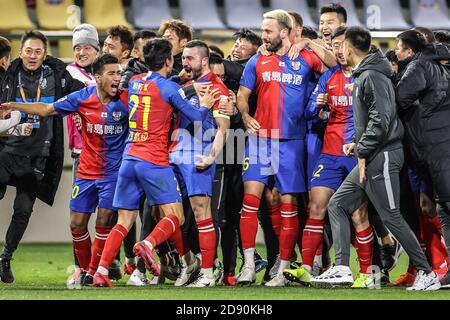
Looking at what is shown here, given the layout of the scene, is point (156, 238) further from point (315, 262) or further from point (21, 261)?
point (21, 261)

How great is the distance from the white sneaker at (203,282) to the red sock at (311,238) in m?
0.77

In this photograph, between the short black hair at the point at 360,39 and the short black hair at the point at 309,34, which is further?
the short black hair at the point at 309,34

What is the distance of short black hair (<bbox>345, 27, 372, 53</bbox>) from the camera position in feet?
25.9

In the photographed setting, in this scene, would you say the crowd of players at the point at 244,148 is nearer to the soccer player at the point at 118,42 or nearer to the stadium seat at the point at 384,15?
the soccer player at the point at 118,42

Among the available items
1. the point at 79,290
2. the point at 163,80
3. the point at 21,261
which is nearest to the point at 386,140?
the point at 163,80

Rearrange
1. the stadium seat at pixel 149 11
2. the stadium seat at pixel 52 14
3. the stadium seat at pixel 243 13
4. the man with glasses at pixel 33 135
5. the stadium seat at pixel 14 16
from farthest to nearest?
1. the stadium seat at pixel 243 13
2. the stadium seat at pixel 149 11
3. the stadium seat at pixel 52 14
4. the stadium seat at pixel 14 16
5. the man with glasses at pixel 33 135

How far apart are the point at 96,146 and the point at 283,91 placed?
5.20 feet

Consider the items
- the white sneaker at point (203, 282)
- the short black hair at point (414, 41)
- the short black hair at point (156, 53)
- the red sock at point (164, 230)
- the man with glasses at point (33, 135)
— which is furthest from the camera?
the man with glasses at point (33, 135)

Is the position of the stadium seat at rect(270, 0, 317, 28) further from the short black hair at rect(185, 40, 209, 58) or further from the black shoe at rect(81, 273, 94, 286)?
the black shoe at rect(81, 273, 94, 286)

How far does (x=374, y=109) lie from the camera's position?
7.68 m

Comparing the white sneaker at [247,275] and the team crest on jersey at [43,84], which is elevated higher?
the team crest on jersey at [43,84]

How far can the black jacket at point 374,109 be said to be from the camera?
766 centimetres

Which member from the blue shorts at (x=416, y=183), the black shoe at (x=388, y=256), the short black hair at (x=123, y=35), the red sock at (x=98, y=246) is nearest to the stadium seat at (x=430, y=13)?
the black shoe at (x=388, y=256)

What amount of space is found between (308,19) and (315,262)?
634cm
